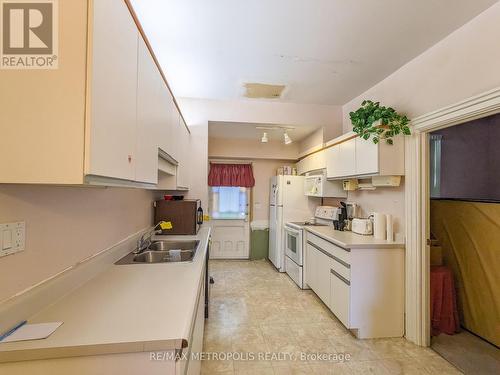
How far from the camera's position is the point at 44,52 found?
778 mm

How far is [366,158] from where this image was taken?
2.52 meters

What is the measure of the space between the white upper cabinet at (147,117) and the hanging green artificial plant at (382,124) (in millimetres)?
1955

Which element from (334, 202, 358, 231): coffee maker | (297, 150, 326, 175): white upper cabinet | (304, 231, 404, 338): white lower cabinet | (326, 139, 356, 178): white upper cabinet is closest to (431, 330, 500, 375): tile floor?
(304, 231, 404, 338): white lower cabinet

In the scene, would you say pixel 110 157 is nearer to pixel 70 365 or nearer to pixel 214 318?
pixel 70 365

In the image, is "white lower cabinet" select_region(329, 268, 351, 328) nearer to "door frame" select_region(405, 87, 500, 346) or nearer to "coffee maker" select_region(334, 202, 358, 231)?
"door frame" select_region(405, 87, 500, 346)

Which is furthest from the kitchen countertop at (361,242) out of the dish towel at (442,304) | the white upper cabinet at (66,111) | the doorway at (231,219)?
the doorway at (231,219)

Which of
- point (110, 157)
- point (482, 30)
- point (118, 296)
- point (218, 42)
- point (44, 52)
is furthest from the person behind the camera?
point (218, 42)

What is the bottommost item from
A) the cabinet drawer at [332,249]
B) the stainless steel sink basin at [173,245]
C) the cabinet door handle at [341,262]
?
the cabinet door handle at [341,262]

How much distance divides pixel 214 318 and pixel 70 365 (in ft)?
6.54

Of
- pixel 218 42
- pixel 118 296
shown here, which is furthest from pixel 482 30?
pixel 118 296

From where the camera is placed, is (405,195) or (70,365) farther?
(405,195)

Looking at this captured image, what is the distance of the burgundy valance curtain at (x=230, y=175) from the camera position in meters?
4.99

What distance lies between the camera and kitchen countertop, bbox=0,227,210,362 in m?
0.81

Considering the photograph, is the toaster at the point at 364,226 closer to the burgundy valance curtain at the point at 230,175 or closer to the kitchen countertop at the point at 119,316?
the kitchen countertop at the point at 119,316
